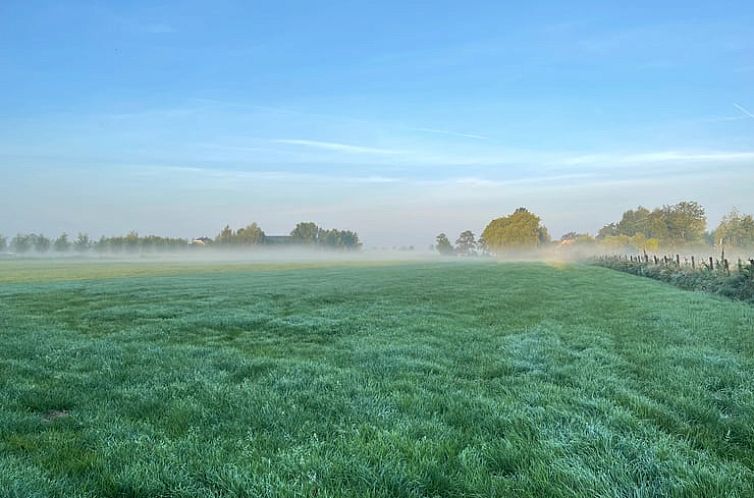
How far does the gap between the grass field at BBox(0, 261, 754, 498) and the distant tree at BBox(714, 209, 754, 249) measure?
279 feet

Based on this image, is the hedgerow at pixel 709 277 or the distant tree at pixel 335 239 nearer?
the hedgerow at pixel 709 277

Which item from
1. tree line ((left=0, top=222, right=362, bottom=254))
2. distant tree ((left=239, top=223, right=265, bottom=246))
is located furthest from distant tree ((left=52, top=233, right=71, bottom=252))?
distant tree ((left=239, top=223, right=265, bottom=246))

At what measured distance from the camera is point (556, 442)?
14.9 ft

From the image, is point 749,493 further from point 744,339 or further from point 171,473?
point 744,339

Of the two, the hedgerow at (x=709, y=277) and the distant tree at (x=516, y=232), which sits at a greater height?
the distant tree at (x=516, y=232)

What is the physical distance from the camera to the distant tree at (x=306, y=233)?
168 m

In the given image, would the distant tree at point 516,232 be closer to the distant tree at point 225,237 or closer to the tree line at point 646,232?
the tree line at point 646,232

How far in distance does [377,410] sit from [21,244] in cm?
16010

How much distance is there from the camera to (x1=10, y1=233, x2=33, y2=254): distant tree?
133475mm

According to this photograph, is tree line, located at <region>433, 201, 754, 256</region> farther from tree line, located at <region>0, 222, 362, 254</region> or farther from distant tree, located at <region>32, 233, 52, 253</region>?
distant tree, located at <region>32, 233, 52, 253</region>

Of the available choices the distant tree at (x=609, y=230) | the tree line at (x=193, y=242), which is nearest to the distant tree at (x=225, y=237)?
the tree line at (x=193, y=242)

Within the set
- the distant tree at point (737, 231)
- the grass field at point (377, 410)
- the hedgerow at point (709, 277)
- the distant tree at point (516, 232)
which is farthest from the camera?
the distant tree at point (516, 232)

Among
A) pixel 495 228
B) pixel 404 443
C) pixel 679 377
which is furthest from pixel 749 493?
pixel 495 228

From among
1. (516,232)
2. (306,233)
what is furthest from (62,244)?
(516,232)
